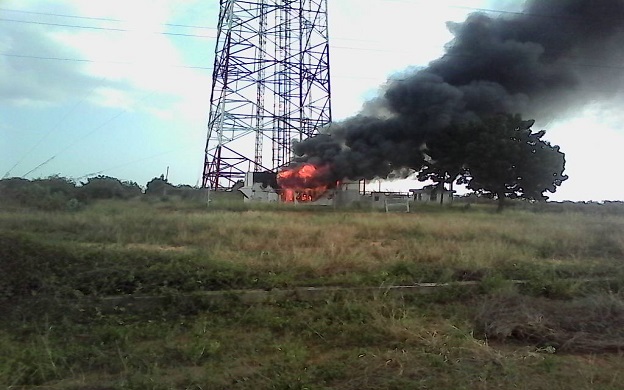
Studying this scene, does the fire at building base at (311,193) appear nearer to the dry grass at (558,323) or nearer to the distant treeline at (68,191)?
the distant treeline at (68,191)

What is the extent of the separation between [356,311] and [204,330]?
1.96 m

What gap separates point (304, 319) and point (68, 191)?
75.8ft

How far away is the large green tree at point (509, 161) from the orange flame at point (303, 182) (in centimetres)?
924

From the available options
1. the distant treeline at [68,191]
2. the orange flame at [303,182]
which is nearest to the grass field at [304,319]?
the distant treeline at [68,191]

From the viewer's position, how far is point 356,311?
6.85 meters

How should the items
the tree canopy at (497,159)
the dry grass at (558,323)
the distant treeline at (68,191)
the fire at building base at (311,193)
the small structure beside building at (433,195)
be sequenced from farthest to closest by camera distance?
the small structure beside building at (433,195)
the tree canopy at (497,159)
the fire at building base at (311,193)
the distant treeline at (68,191)
the dry grass at (558,323)

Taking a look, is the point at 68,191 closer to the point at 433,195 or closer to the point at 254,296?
the point at 254,296

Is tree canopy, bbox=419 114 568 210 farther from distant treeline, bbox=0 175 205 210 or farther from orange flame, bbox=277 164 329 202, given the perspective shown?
distant treeline, bbox=0 175 205 210

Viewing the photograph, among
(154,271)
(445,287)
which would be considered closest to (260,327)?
(154,271)

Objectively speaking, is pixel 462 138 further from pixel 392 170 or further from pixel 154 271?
pixel 154 271

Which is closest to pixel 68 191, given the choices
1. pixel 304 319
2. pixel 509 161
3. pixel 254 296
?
pixel 254 296

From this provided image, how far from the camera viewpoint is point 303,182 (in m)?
30.9

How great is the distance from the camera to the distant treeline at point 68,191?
20.6 metres

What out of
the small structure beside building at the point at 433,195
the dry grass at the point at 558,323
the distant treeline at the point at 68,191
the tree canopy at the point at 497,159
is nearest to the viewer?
the dry grass at the point at 558,323
